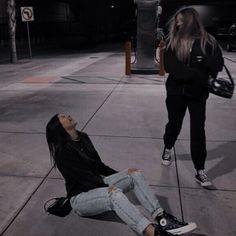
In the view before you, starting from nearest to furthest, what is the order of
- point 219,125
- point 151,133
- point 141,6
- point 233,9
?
point 151,133 < point 219,125 < point 141,6 < point 233,9

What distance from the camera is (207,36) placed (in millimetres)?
3412

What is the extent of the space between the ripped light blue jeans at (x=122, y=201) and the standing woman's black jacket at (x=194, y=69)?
108 cm

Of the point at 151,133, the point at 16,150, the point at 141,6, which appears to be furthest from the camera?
the point at 141,6

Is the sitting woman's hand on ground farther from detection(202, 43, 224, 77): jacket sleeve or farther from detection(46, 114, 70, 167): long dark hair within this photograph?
detection(202, 43, 224, 77): jacket sleeve

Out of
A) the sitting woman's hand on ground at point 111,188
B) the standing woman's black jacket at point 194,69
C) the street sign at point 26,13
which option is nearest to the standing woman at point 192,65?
the standing woman's black jacket at point 194,69

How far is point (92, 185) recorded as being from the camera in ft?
9.21

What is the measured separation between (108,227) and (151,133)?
2.66m

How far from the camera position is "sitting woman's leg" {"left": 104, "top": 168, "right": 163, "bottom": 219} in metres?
2.86

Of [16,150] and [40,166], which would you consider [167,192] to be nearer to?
[40,166]

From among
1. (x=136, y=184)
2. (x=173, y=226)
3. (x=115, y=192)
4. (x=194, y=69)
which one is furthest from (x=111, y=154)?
(x=173, y=226)

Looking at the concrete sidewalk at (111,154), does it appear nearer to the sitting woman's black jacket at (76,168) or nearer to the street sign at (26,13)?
the sitting woman's black jacket at (76,168)

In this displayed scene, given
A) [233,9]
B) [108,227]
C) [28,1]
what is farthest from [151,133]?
[233,9]

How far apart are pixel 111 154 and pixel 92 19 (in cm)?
4052

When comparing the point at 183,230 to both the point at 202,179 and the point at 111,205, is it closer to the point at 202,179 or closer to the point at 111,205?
the point at 111,205
